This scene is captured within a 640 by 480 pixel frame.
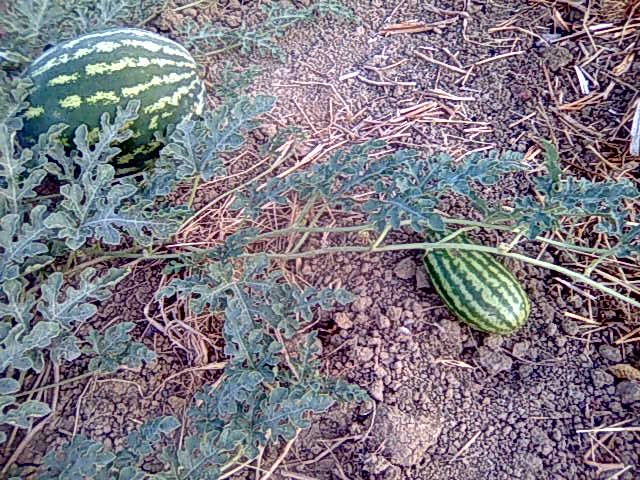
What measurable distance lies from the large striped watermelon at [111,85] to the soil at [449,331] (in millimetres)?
349

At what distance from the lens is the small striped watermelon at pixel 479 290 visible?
83.7 inches

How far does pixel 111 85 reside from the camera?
2.36m

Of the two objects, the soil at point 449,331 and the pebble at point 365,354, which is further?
the pebble at point 365,354

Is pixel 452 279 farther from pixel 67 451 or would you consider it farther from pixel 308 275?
pixel 67 451

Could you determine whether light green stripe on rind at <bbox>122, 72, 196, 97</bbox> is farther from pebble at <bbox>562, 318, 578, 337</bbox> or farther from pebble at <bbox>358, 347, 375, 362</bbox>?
pebble at <bbox>562, 318, 578, 337</bbox>

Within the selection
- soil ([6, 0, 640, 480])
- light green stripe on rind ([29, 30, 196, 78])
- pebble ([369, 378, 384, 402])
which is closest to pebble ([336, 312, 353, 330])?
soil ([6, 0, 640, 480])

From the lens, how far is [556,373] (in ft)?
7.07

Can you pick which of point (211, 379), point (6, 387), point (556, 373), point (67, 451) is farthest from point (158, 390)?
point (556, 373)

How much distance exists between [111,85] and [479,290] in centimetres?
149

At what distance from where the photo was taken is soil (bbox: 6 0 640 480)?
2.03 m

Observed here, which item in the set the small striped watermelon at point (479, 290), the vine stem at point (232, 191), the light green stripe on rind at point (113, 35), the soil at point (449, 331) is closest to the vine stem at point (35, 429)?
the soil at point (449, 331)

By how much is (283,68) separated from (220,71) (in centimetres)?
29

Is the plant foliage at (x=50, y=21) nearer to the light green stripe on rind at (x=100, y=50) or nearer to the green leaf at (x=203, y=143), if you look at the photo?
the light green stripe on rind at (x=100, y=50)

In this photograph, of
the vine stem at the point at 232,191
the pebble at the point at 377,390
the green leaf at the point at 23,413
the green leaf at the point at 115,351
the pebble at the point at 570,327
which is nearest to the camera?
the green leaf at the point at 23,413
